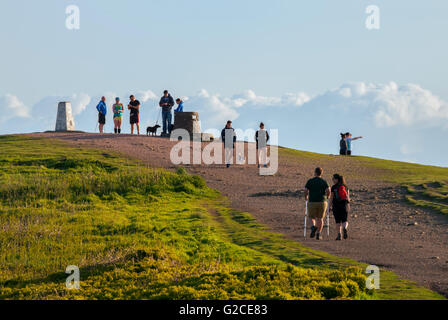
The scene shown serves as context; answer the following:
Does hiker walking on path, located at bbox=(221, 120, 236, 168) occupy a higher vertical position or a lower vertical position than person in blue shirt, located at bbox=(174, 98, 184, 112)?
lower

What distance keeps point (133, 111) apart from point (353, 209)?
18.5m

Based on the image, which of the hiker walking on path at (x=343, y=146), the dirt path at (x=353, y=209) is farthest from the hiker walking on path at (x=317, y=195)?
the hiker walking on path at (x=343, y=146)

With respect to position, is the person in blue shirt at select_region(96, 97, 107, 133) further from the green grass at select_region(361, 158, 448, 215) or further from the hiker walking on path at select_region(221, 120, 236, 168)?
the green grass at select_region(361, 158, 448, 215)

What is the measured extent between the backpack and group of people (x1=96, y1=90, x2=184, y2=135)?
65.7 ft

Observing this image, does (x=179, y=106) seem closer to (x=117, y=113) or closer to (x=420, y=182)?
(x=117, y=113)

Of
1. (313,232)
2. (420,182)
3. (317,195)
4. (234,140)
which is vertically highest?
(234,140)

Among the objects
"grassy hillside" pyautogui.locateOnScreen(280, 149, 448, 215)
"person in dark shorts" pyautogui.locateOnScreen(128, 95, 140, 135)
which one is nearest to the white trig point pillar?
"person in dark shorts" pyautogui.locateOnScreen(128, 95, 140, 135)

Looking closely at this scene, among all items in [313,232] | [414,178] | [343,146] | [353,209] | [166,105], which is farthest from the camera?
[343,146]

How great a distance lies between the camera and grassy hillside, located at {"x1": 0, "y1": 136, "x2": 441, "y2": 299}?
10.1 meters

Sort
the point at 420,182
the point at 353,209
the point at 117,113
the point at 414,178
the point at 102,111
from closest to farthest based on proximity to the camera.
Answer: the point at 353,209, the point at 420,182, the point at 414,178, the point at 117,113, the point at 102,111

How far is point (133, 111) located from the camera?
3519cm

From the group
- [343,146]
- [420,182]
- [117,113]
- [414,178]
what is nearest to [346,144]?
[343,146]
